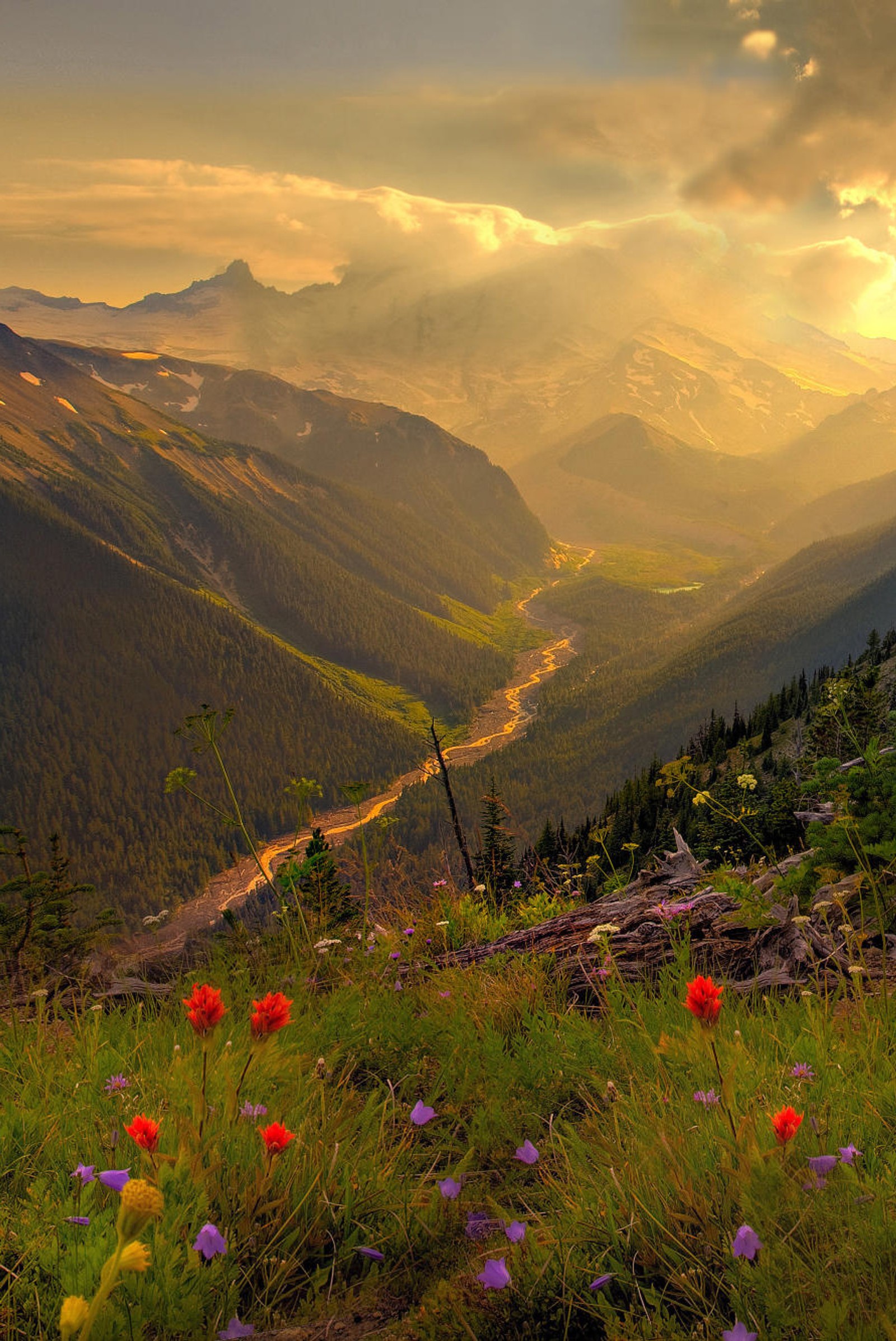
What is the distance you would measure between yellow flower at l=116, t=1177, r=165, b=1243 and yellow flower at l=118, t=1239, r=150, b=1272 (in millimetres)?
28

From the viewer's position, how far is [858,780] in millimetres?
5445

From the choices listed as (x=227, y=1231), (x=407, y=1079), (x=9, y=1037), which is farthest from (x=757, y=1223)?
(x=9, y=1037)

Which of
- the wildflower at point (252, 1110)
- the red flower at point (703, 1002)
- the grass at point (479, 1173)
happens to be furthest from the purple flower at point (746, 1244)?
the wildflower at point (252, 1110)

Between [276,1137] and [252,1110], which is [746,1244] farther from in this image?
[252,1110]

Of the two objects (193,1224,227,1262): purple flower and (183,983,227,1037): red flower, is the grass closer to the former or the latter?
(193,1224,227,1262): purple flower

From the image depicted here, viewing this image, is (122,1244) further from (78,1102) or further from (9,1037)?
(9,1037)

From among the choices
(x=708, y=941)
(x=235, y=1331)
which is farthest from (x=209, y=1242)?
(x=708, y=941)

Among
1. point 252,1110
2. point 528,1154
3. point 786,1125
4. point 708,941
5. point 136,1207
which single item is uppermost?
point 136,1207

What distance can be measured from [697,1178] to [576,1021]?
1969mm

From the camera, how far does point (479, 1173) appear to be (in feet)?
11.4

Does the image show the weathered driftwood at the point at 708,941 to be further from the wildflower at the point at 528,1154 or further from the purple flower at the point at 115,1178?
the purple flower at the point at 115,1178

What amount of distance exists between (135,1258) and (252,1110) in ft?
5.83

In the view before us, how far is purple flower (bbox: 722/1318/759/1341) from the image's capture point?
186cm

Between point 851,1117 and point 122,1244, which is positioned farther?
point 851,1117
